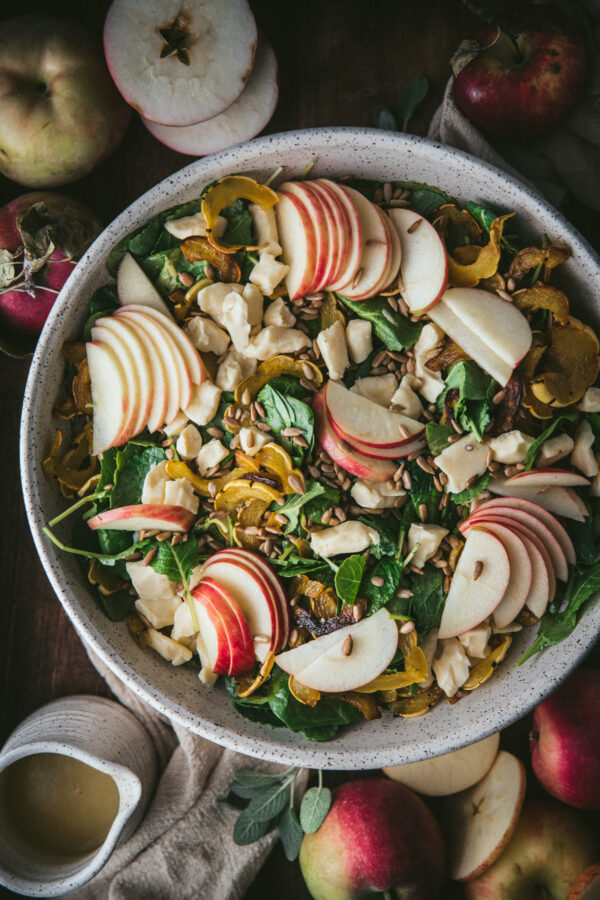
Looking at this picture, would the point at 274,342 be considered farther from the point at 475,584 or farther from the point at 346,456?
the point at 475,584

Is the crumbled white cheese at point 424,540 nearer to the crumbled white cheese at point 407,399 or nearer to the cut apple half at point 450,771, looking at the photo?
the crumbled white cheese at point 407,399

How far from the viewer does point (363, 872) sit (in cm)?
180

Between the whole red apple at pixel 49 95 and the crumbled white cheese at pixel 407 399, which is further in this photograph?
the whole red apple at pixel 49 95

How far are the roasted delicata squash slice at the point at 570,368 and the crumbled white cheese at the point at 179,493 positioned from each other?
79 centimetres

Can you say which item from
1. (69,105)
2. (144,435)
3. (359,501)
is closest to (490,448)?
(359,501)

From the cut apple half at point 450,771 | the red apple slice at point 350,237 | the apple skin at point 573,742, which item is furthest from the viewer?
the cut apple half at point 450,771

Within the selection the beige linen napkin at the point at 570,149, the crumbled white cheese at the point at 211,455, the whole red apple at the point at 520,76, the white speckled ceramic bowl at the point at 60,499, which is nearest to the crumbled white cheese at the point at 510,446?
the white speckled ceramic bowl at the point at 60,499

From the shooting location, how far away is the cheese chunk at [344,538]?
62.1 inches

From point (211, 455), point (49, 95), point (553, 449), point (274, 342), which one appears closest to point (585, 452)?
point (553, 449)

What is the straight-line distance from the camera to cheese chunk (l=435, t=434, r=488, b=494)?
157cm

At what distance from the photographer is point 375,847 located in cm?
180

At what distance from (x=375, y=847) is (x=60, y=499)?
115 cm

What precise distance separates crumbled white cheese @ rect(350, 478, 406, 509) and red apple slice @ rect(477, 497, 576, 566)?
21 cm

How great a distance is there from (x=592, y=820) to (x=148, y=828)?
1167 millimetres
